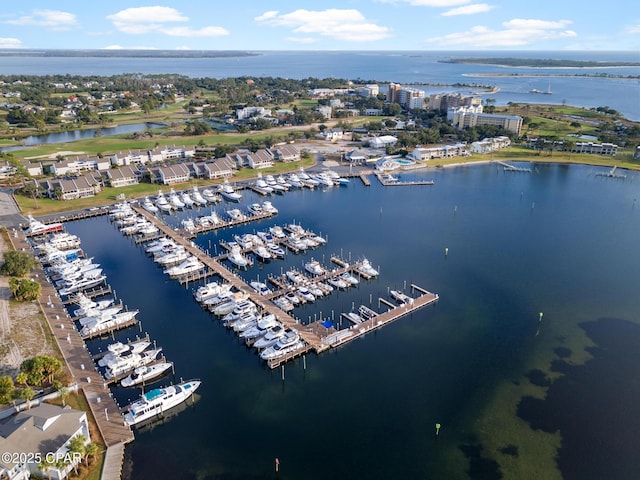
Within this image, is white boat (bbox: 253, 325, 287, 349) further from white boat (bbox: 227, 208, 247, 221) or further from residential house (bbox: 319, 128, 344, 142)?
residential house (bbox: 319, 128, 344, 142)

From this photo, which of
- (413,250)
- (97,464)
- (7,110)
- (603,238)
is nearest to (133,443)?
(97,464)

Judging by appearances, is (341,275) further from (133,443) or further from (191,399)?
(133,443)

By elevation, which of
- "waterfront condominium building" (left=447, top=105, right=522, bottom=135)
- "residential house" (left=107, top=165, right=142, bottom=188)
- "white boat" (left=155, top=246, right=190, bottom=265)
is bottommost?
"white boat" (left=155, top=246, right=190, bottom=265)

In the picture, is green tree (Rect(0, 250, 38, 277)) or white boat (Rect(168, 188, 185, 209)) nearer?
green tree (Rect(0, 250, 38, 277))

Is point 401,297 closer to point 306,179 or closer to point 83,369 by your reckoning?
point 83,369

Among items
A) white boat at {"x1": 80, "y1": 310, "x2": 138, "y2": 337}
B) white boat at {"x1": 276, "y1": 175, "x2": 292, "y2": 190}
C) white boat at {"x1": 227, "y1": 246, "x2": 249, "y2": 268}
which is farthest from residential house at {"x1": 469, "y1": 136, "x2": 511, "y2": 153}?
white boat at {"x1": 80, "y1": 310, "x2": 138, "y2": 337}

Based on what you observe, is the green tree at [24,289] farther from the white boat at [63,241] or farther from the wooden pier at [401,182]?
the wooden pier at [401,182]

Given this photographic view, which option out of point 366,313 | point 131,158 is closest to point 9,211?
point 131,158

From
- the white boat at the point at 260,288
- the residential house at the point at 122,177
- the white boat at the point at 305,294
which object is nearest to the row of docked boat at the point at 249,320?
the white boat at the point at 260,288
